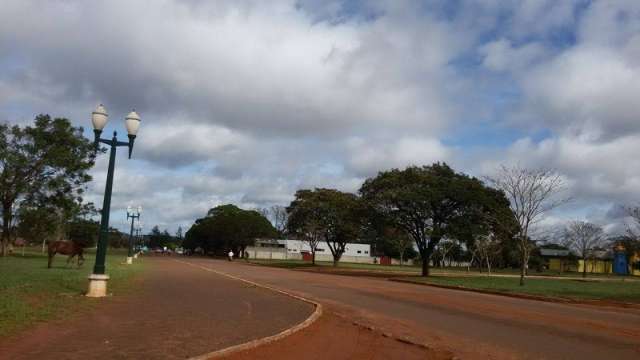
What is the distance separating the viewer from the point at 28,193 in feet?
156

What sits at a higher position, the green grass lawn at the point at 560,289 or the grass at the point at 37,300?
the green grass lawn at the point at 560,289

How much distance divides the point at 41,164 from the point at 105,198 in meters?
33.1

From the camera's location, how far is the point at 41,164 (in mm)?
47500

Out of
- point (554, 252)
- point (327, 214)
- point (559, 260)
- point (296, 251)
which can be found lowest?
point (296, 251)

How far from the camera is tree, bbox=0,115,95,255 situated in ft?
151

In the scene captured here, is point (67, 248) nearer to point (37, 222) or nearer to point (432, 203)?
point (37, 222)

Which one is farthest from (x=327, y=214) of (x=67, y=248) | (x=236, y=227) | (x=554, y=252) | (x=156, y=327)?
(x=554, y=252)

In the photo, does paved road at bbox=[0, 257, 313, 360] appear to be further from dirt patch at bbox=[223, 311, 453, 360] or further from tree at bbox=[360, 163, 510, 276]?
tree at bbox=[360, 163, 510, 276]

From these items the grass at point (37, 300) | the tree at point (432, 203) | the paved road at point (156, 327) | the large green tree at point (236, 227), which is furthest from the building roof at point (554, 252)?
the paved road at point (156, 327)

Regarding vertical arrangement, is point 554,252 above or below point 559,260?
above

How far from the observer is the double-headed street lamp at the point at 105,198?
16.9 metres

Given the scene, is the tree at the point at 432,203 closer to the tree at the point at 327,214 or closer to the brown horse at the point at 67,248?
the tree at the point at 327,214

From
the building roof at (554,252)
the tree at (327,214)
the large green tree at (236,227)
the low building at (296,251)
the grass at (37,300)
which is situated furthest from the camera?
the low building at (296,251)

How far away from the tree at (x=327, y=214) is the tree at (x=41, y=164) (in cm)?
2738
